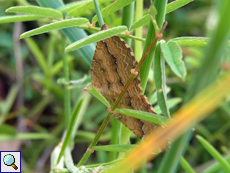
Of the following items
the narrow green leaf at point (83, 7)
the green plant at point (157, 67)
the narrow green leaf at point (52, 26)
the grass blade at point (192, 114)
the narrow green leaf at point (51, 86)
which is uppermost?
the narrow green leaf at point (51, 86)

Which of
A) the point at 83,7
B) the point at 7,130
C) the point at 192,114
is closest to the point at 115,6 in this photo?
the point at 83,7

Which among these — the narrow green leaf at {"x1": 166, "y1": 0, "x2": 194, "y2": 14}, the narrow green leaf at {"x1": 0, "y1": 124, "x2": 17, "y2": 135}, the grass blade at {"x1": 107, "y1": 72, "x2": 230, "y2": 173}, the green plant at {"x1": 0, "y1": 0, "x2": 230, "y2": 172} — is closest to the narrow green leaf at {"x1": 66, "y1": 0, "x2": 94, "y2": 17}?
the green plant at {"x1": 0, "y1": 0, "x2": 230, "y2": 172}

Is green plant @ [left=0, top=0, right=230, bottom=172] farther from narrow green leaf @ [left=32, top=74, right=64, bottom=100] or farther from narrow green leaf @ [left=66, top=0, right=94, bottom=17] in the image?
narrow green leaf @ [left=32, top=74, right=64, bottom=100]

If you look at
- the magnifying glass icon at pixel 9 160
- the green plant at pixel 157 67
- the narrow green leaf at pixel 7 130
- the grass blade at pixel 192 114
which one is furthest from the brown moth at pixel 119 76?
the narrow green leaf at pixel 7 130

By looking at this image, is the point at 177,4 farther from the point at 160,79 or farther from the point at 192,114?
the point at 192,114

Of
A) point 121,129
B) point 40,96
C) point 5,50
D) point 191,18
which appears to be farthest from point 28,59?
point 121,129

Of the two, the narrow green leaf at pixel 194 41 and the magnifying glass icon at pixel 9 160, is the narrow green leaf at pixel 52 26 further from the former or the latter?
the magnifying glass icon at pixel 9 160
